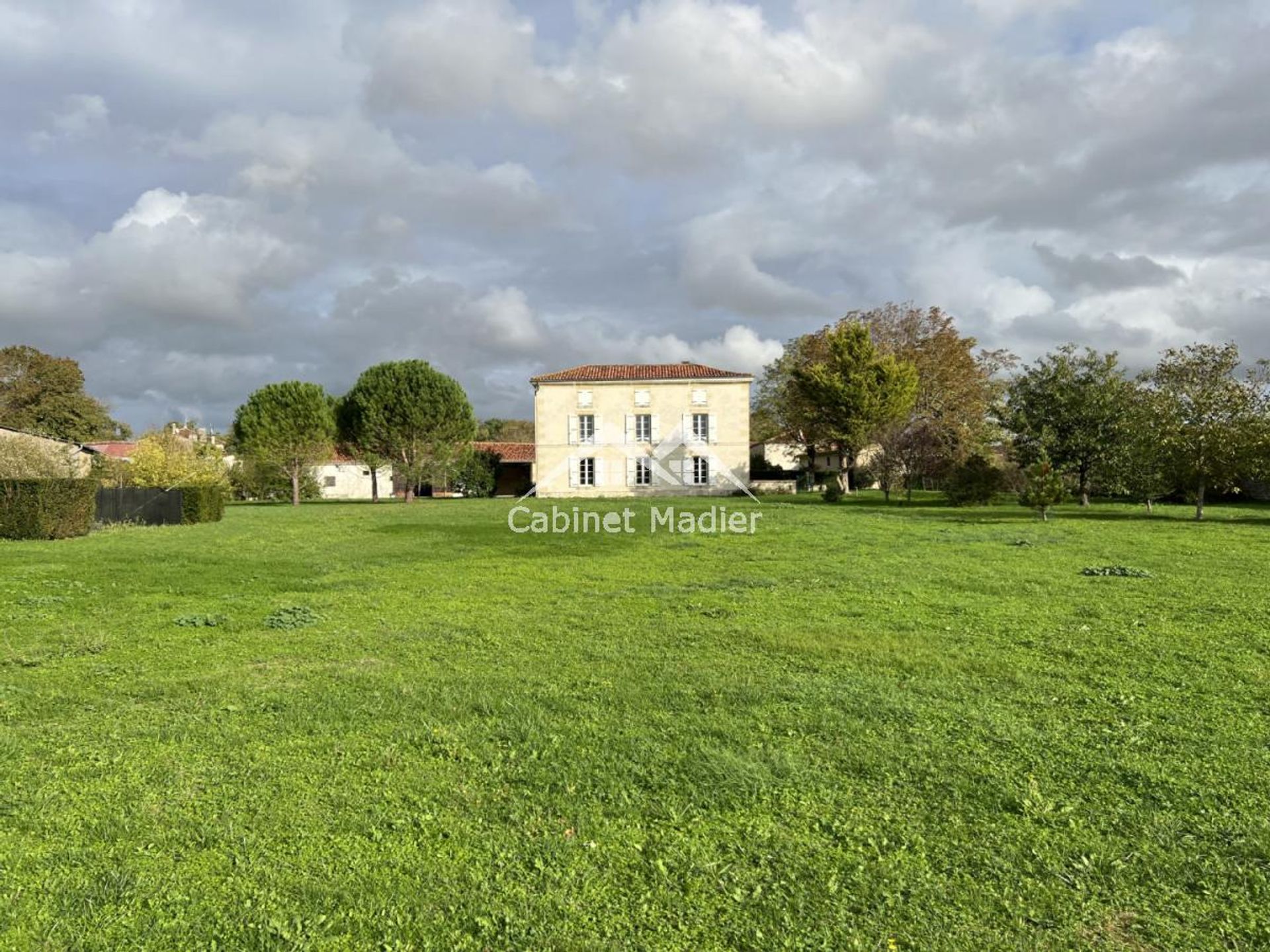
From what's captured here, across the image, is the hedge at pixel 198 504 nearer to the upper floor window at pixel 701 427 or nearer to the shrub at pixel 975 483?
the upper floor window at pixel 701 427

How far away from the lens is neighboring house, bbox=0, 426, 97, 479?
73.9 ft

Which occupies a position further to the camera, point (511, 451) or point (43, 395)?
point (511, 451)

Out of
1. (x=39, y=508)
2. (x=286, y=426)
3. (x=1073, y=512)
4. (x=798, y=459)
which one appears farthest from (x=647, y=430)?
(x=39, y=508)

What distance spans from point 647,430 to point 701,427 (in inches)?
132

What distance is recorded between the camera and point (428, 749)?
403 cm

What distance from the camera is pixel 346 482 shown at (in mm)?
55531

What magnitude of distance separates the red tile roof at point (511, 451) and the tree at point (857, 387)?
2166 cm

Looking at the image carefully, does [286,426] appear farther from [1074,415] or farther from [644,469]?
[1074,415]

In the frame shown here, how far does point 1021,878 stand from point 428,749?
2962mm

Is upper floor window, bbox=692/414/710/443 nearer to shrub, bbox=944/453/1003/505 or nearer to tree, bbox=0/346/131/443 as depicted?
shrub, bbox=944/453/1003/505

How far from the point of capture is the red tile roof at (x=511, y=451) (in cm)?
5184

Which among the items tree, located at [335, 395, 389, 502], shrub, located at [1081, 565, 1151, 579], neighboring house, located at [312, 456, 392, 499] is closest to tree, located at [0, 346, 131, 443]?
neighboring house, located at [312, 456, 392, 499]

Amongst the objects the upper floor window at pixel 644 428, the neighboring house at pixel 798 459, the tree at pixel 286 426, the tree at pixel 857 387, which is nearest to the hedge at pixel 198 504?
the tree at pixel 286 426

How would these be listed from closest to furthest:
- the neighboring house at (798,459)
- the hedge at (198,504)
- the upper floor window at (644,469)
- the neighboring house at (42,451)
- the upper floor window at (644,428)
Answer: the neighboring house at (42,451) < the hedge at (198,504) < the upper floor window at (644,469) < the upper floor window at (644,428) < the neighboring house at (798,459)
